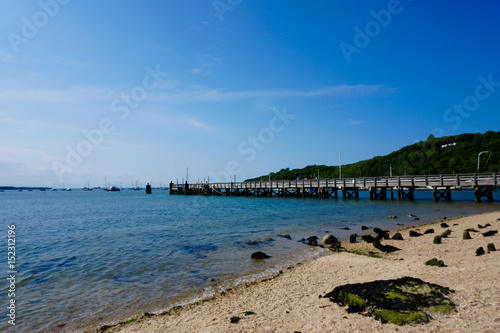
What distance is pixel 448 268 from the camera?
7992mm

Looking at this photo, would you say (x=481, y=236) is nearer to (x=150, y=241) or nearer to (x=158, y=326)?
(x=158, y=326)

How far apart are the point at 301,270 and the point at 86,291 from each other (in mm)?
7094

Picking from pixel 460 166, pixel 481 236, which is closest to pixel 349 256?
pixel 481 236

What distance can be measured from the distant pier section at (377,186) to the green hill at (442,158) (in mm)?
39622

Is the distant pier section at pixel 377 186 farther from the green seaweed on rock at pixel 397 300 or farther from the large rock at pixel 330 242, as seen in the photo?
the green seaweed on rock at pixel 397 300

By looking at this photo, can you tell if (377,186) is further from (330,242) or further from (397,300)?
(397,300)

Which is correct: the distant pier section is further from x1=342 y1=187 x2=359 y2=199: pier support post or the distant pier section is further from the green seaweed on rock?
the green seaweed on rock

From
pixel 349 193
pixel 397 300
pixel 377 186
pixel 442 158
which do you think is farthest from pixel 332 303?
pixel 442 158

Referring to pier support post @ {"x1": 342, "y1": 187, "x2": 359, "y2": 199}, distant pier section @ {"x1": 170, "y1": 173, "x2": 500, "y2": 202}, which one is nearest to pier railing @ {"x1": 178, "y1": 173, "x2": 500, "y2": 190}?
distant pier section @ {"x1": 170, "y1": 173, "x2": 500, "y2": 202}

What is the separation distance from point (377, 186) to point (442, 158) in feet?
307

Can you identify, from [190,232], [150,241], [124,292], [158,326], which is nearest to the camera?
[158,326]

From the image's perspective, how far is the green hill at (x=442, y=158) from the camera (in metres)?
102

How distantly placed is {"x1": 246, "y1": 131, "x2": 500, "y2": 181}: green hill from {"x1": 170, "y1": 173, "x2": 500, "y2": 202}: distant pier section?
39622 millimetres

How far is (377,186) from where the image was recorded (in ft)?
148
